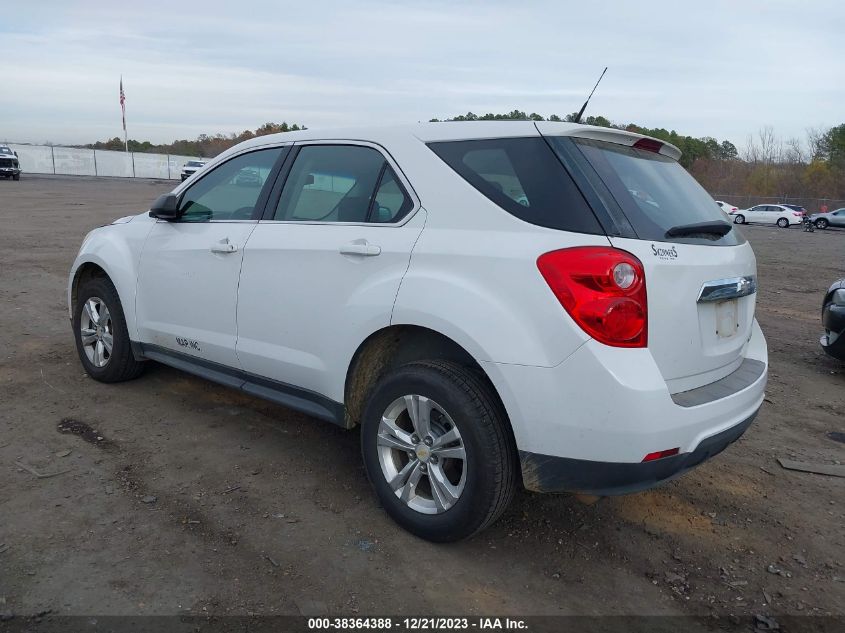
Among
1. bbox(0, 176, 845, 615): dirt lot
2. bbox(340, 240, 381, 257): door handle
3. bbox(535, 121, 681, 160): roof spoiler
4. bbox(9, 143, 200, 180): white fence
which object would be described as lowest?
bbox(9, 143, 200, 180): white fence

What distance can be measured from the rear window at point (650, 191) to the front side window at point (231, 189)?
1841 millimetres

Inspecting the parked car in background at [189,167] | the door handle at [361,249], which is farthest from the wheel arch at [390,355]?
the parked car in background at [189,167]

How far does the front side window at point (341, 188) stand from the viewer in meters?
3.35

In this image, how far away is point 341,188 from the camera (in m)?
3.59

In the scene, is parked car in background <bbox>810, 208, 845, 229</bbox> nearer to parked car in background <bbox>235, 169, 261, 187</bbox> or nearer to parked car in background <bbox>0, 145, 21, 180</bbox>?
parked car in background <bbox>235, 169, 261, 187</bbox>

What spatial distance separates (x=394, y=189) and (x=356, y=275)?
450mm

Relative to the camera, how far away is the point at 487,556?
3.09 m

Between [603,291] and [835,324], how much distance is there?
4.38m

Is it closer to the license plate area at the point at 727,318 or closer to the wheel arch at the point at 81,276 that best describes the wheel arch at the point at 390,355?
the license plate area at the point at 727,318

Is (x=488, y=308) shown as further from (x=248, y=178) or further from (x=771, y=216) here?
(x=771, y=216)

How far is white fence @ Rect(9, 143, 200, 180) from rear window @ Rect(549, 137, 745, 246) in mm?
57662

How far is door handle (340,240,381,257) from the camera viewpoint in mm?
3229

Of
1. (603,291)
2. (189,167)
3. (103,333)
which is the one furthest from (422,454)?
(189,167)

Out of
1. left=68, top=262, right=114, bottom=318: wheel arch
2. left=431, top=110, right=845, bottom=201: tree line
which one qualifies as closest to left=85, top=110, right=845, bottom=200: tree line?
left=431, top=110, right=845, bottom=201: tree line
